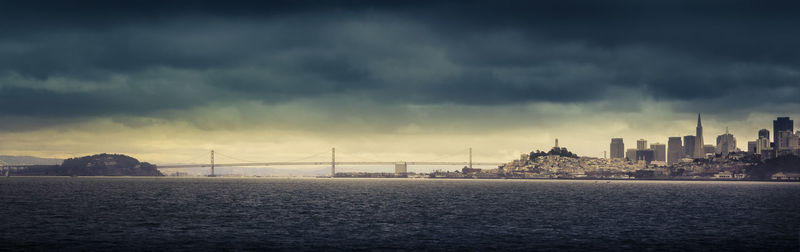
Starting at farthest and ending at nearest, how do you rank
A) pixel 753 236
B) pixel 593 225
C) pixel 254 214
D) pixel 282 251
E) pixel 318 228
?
pixel 254 214 → pixel 593 225 → pixel 318 228 → pixel 753 236 → pixel 282 251

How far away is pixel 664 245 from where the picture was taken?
51.3 m

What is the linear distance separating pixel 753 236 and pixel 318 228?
125 feet

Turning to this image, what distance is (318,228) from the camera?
6388 centimetres

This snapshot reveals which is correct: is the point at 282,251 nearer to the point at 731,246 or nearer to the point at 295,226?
the point at 295,226

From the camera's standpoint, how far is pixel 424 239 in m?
54.8

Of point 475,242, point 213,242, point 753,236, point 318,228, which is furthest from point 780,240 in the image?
point 213,242

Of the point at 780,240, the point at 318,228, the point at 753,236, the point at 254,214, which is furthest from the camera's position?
the point at 254,214

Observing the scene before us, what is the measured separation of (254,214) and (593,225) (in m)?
39.4

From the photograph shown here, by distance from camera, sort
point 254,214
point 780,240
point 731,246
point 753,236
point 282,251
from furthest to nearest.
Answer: point 254,214, point 753,236, point 780,240, point 731,246, point 282,251

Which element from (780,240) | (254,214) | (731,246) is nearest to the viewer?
(731,246)

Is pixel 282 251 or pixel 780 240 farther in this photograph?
pixel 780 240

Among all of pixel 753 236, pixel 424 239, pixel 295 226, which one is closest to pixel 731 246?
pixel 753 236

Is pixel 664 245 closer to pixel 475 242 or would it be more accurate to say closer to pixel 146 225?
pixel 475 242

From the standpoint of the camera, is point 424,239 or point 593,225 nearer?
point 424,239
